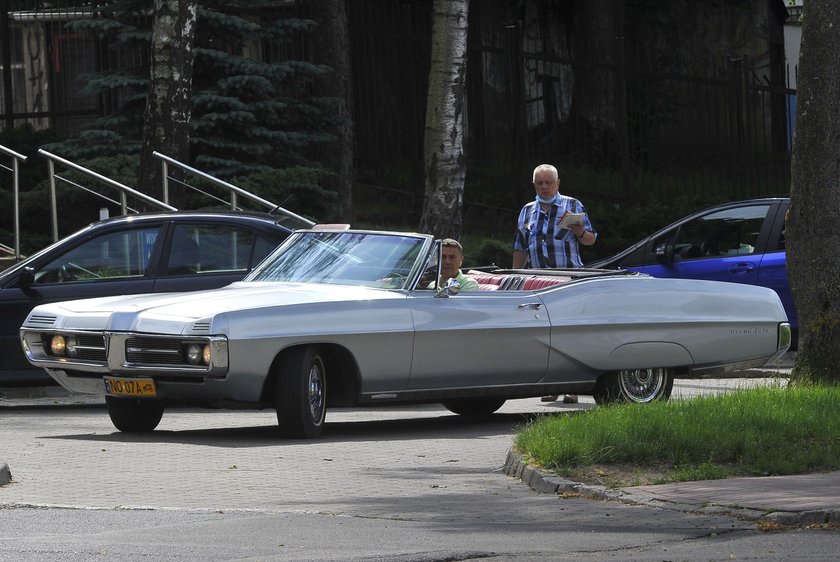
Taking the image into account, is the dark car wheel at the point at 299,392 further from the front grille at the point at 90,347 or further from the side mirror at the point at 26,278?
the side mirror at the point at 26,278

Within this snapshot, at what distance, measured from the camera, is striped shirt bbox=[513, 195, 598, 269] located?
1446 centimetres

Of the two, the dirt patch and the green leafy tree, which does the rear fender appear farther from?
the green leafy tree

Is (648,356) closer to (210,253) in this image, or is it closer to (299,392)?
(299,392)

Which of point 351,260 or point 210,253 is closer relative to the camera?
point 351,260

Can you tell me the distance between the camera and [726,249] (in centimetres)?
1831

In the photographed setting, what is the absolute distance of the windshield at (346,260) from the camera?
40.7 ft

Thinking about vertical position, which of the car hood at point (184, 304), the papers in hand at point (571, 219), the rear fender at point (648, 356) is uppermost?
the papers in hand at point (571, 219)

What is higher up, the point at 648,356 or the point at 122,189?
the point at 122,189

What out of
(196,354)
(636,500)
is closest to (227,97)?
(196,354)

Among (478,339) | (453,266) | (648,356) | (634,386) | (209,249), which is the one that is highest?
(209,249)

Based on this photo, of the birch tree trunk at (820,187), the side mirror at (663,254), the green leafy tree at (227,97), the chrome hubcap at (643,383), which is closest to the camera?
the birch tree trunk at (820,187)

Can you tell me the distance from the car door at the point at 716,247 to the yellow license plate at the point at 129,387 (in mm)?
8147

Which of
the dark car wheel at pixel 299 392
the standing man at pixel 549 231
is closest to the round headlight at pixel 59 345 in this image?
the dark car wheel at pixel 299 392

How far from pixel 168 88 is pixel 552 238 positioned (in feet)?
22.6
